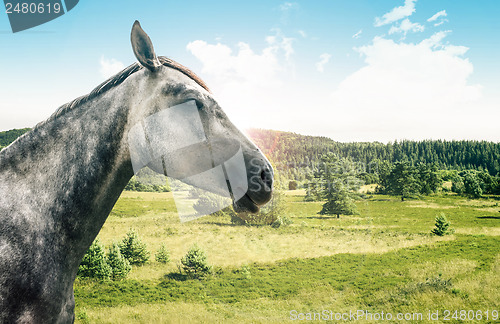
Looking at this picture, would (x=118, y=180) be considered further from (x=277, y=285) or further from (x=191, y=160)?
(x=277, y=285)

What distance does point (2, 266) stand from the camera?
153 cm

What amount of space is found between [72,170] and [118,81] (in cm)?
79

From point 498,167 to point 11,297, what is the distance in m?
99.6

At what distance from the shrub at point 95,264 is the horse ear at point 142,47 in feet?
34.4

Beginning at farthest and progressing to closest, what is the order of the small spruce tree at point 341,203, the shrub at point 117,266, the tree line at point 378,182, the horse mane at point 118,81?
the tree line at point 378,182 < the small spruce tree at point 341,203 < the shrub at point 117,266 < the horse mane at point 118,81

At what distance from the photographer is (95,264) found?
1011 cm

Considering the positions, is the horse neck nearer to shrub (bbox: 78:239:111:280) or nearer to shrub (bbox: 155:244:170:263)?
shrub (bbox: 78:239:111:280)

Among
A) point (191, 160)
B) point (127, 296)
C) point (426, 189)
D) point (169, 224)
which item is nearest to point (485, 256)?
point (127, 296)

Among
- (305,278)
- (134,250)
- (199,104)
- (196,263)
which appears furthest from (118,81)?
(134,250)

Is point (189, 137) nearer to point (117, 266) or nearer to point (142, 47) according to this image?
point (142, 47)

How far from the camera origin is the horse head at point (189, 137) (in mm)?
1865

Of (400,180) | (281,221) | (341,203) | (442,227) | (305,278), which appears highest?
(400,180)

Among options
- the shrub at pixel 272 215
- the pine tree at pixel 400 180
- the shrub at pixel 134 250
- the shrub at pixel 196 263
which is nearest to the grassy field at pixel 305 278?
the shrub at pixel 196 263

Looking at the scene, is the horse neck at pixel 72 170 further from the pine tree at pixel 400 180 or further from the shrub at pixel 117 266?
the pine tree at pixel 400 180
